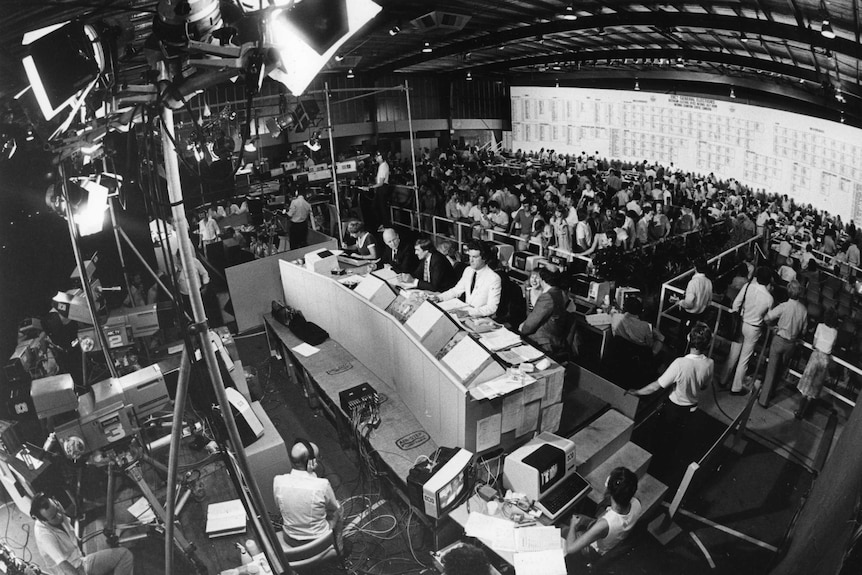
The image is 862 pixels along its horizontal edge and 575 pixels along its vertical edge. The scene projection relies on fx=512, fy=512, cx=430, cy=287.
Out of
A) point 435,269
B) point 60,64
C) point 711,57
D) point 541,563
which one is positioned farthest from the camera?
point 711,57

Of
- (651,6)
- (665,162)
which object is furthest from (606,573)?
(665,162)

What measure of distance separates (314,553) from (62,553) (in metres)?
1.57

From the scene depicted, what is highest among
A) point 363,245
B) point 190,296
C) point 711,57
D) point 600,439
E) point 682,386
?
point 711,57

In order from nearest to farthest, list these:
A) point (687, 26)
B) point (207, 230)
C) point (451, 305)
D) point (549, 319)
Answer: point (549, 319), point (451, 305), point (687, 26), point (207, 230)

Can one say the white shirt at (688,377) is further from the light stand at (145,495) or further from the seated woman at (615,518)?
the light stand at (145,495)

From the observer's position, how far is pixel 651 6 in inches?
339

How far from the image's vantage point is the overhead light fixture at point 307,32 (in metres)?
2.15

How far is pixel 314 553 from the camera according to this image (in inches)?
145

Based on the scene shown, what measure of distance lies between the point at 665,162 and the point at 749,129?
289 centimetres

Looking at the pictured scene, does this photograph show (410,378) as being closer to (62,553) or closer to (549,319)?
(549,319)

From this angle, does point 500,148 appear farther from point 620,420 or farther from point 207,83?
point 207,83

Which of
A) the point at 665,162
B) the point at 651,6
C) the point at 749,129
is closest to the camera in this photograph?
the point at 651,6

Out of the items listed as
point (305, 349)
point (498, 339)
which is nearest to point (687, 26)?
point (498, 339)

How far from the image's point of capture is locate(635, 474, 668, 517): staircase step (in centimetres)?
398
